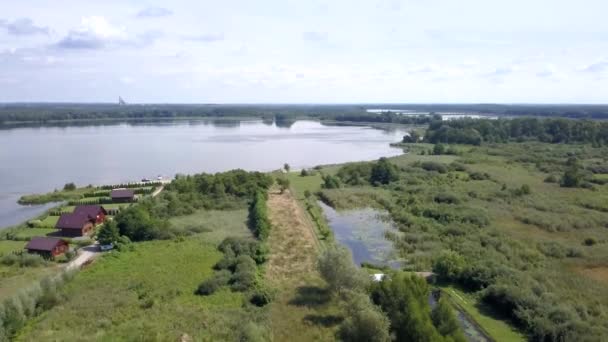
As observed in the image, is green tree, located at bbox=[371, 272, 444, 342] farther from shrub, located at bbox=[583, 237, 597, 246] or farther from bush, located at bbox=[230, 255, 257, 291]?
shrub, located at bbox=[583, 237, 597, 246]

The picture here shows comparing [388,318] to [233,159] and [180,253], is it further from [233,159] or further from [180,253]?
[233,159]

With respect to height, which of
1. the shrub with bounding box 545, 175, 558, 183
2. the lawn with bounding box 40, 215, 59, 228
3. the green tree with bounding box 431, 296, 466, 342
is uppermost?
the green tree with bounding box 431, 296, 466, 342

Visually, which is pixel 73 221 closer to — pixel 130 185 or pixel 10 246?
pixel 10 246

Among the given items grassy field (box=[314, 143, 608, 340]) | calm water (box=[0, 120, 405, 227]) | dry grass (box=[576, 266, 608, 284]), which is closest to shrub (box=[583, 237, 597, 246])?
grassy field (box=[314, 143, 608, 340])

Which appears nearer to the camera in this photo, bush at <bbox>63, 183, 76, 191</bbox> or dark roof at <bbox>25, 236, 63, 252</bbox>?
dark roof at <bbox>25, 236, 63, 252</bbox>

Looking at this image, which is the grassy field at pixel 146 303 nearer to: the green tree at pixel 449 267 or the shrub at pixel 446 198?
the green tree at pixel 449 267

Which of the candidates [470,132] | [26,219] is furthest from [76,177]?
[470,132]

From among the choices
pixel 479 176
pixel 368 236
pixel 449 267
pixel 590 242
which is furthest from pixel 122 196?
pixel 479 176
